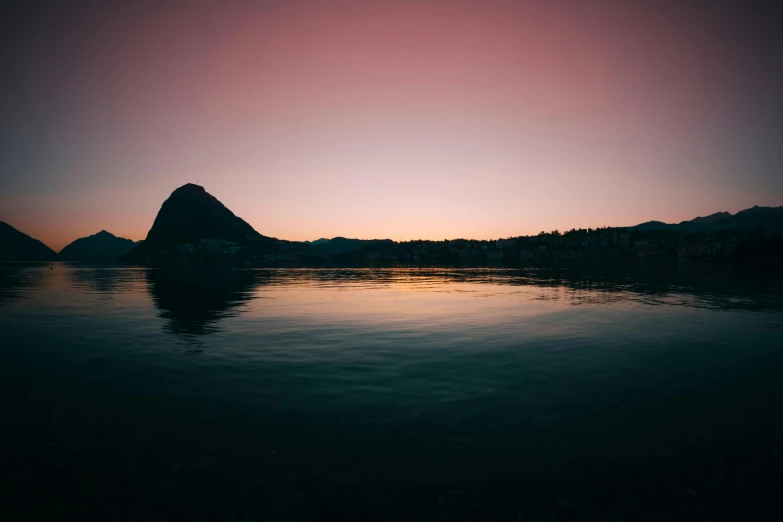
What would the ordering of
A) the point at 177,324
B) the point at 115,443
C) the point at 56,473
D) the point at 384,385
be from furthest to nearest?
the point at 177,324, the point at 384,385, the point at 115,443, the point at 56,473

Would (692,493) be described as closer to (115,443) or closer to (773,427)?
(773,427)

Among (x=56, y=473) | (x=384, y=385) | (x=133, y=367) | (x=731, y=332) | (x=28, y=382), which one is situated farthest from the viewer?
(x=731, y=332)

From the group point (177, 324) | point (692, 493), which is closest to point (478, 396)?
point (692, 493)

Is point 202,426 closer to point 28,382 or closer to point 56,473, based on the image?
point 56,473

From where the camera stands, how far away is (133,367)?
67.8 ft

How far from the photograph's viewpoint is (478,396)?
1541 cm

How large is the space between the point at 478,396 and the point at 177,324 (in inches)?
1102

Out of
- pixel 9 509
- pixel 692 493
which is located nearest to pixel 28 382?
pixel 9 509

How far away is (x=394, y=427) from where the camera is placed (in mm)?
12586

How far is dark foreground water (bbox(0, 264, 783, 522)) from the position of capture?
29.4 feet

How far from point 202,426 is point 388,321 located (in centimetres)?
2280

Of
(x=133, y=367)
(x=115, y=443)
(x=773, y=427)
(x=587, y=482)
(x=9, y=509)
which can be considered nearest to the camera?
(x=9, y=509)

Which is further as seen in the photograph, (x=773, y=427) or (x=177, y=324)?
(x=177, y=324)

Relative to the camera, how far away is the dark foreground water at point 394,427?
353 inches
